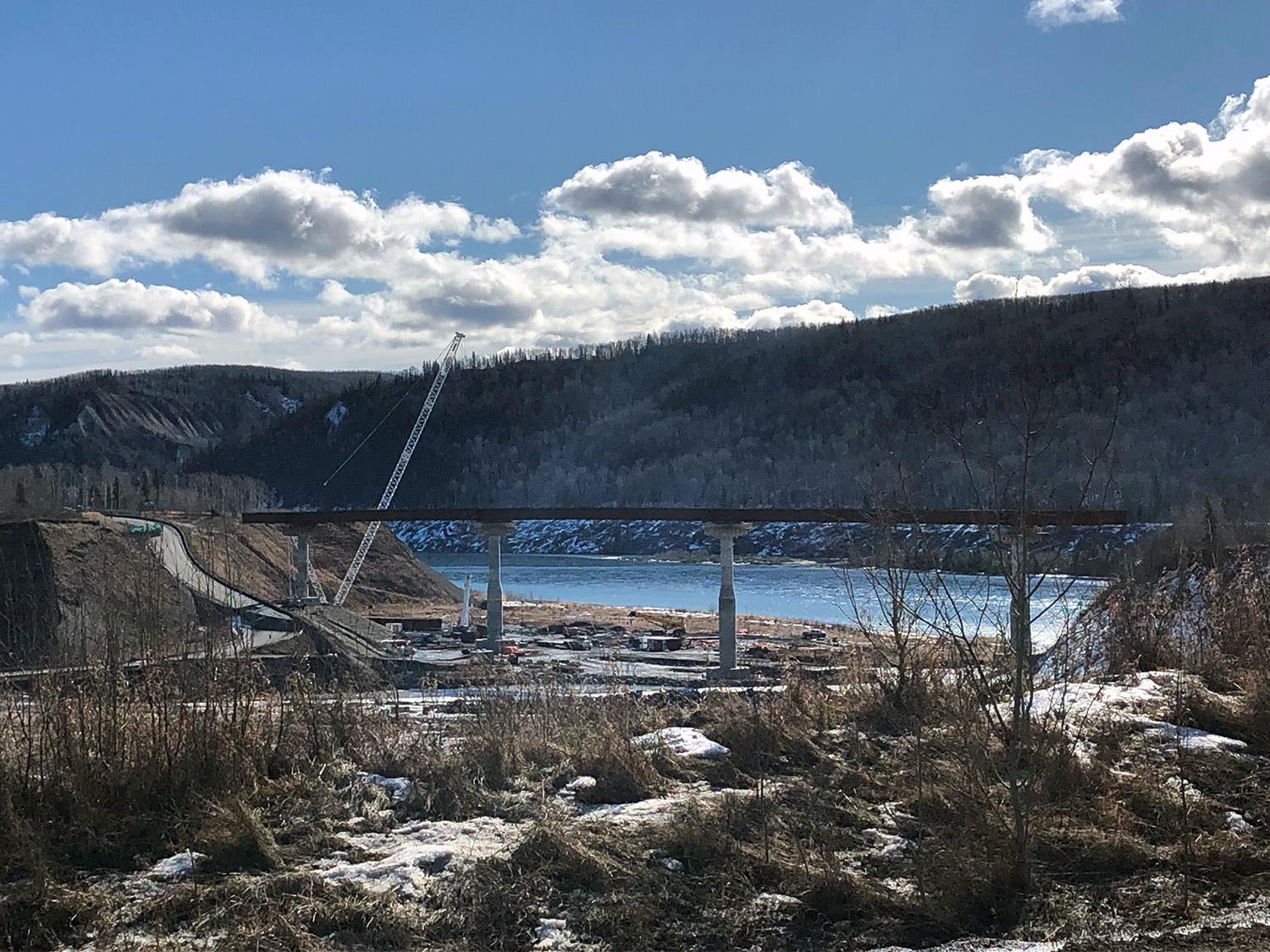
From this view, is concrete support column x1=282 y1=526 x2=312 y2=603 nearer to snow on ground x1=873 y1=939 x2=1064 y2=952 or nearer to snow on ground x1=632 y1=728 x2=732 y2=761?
snow on ground x1=632 y1=728 x2=732 y2=761

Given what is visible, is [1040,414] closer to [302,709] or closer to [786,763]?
[786,763]

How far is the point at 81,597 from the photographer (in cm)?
4272

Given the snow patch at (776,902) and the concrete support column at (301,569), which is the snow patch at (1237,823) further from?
the concrete support column at (301,569)

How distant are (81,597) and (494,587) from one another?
70.3 ft

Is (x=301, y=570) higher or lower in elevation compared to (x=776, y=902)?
lower

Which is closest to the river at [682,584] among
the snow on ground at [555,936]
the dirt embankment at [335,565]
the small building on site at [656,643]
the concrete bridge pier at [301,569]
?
the dirt embankment at [335,565]

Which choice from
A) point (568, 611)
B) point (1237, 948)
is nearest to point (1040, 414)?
point (1237, 948)

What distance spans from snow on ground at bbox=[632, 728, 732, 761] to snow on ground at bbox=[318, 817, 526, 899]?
78.8 inches

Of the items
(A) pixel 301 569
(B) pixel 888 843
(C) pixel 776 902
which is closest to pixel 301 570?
(A) pixel 301 569

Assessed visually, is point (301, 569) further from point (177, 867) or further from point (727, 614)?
point (177, 867)

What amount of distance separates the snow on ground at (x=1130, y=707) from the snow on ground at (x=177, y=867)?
6368mm

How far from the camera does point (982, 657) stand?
11.0 m

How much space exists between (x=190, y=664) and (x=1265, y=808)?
8499 millimetres

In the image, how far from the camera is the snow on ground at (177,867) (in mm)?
7297
